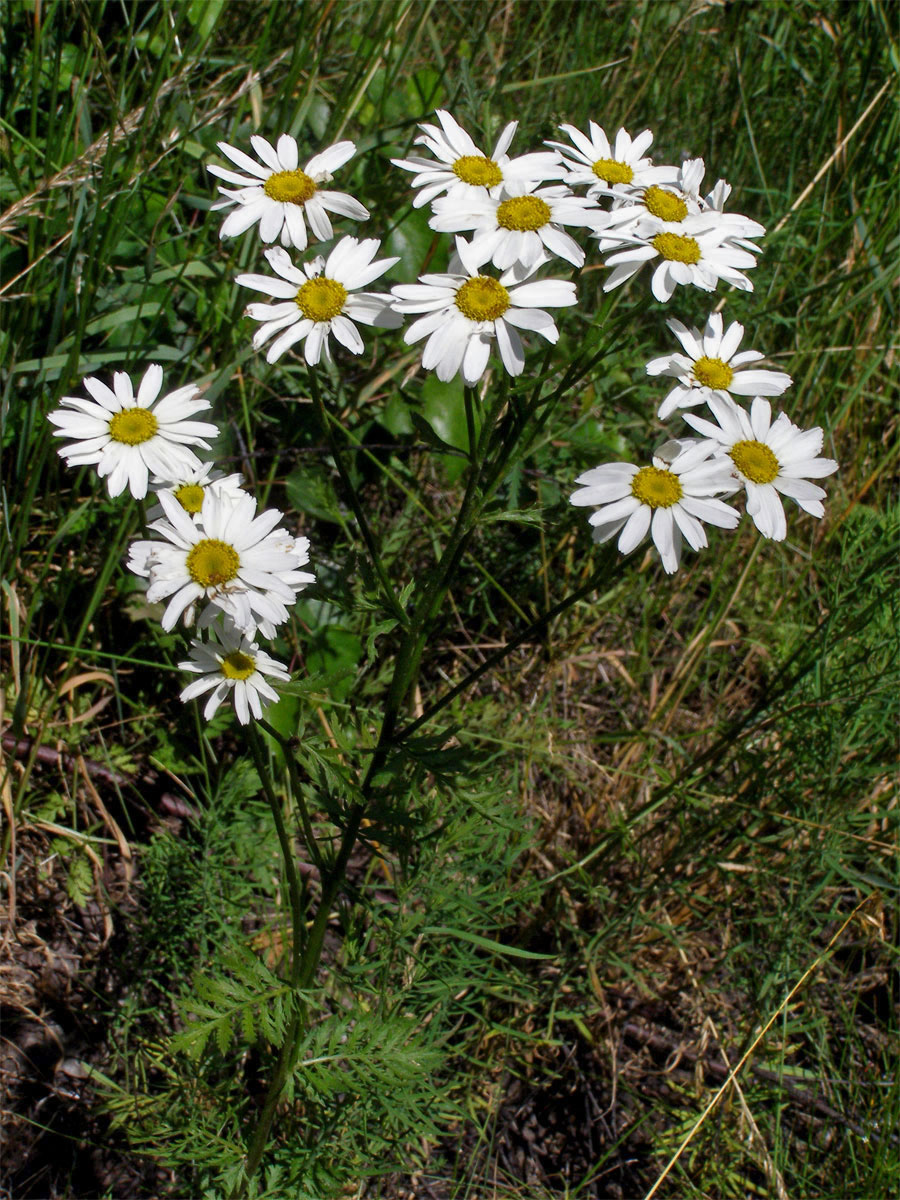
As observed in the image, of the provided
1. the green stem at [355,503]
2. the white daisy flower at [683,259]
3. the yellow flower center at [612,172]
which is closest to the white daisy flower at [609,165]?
the yellow flower center at [612,172]

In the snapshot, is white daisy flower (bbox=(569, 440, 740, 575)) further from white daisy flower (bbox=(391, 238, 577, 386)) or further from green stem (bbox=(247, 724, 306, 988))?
green stem (bbox=(247, 724, 306, 988))

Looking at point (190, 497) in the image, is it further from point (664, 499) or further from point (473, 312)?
point (664, 499)

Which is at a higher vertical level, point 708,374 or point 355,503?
Answer: point 708,374

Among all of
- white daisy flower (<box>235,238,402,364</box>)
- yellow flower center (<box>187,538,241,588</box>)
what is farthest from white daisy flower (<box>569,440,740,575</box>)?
yellow flower center (<box>187,538,241,588</box>)

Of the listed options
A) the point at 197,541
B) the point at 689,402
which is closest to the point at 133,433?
the point at 197,541

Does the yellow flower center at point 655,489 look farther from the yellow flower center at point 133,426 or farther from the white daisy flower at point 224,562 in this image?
the yellow flower center at point 133,426

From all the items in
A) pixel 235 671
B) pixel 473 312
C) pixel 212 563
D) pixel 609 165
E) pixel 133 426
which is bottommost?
pixel 235 671
